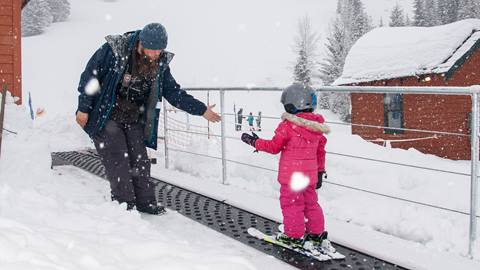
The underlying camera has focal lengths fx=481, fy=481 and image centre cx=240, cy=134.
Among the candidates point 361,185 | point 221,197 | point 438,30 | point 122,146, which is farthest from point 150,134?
point 438,30

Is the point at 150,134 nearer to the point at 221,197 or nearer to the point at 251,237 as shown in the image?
the point at 221,197

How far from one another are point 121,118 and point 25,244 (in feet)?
5.62

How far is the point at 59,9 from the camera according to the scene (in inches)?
2589

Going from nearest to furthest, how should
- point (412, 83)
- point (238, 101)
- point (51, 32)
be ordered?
point (412, 83) → point (238, 101) → point (51, 32)

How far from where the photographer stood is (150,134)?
4.15m

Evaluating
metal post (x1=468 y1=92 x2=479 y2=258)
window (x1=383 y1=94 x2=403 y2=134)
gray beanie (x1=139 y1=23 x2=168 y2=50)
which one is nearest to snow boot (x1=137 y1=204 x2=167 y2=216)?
gray beanie (x1=139 y1=23 x2=168 y2=50)

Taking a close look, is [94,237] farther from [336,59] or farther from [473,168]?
[336,59]

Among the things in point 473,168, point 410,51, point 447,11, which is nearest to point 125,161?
point 473,168

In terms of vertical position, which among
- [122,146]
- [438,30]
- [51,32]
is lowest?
[122,146]

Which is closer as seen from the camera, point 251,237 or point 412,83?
point 251,237

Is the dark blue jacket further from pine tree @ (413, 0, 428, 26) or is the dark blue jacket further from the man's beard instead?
pine tree @ (413, 0, 428, 26)

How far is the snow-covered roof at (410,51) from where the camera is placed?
1662 centimetres

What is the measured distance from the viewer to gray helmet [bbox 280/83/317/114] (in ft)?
10.4

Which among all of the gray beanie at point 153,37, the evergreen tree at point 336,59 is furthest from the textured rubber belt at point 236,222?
the evergreen tree at point 336,59
